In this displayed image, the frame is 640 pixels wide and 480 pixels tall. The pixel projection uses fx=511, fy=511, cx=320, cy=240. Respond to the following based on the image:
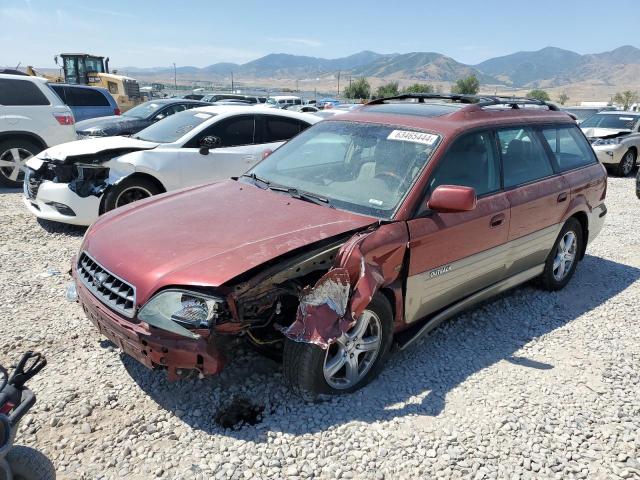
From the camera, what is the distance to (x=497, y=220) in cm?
393

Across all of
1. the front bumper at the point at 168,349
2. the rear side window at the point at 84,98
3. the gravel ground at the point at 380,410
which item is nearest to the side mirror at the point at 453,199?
the gravel ground at the point at 380,410

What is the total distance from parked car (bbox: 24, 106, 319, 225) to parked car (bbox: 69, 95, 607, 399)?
2439mm

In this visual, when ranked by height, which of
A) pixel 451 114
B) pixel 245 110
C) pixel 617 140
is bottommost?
pixel 617 140

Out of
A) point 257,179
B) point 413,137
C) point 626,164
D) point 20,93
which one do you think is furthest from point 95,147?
point 626,164

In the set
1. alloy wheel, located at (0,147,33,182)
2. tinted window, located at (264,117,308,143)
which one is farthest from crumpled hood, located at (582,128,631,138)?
alloy wheel, located at (0,147,33,182)

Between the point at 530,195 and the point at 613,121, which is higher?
the point at 613,121

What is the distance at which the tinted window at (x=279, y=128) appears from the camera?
295 inches

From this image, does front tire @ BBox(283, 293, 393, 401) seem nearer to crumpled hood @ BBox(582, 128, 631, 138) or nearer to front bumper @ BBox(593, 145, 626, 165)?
front bumper @ BBox(593, 145, 626, 165)

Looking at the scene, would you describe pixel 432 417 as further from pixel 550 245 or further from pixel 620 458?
pixel 550 245

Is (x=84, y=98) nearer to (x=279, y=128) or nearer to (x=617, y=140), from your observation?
(x=279, y=128)

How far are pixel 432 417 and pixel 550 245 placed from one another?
2447 mm

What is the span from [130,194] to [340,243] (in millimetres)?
4168

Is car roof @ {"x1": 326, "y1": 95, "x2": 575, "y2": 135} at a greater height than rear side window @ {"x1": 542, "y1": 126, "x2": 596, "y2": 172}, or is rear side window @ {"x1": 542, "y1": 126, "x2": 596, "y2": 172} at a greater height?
car roof @ {"x1": 326, "y1": 95, "x2": 575, "y2": 135}

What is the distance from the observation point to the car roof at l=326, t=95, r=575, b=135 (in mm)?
3898
